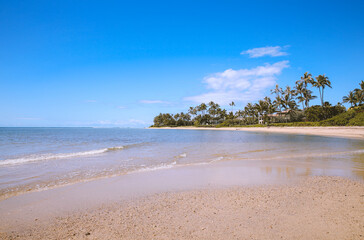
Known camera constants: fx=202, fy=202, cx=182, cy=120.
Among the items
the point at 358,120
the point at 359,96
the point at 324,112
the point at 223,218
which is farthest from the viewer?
the point at 359,96

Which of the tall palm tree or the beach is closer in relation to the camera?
the beach

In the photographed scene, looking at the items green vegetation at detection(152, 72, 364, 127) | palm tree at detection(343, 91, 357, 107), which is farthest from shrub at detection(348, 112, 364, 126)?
palm tree at detection(343, 91, 357, 107)

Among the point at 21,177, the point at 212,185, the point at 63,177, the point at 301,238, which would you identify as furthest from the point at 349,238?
the point at 21,177

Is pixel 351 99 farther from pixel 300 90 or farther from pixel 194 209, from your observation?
pixel 194 209

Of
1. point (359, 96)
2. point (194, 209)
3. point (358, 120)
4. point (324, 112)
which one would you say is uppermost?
point (359, 96)

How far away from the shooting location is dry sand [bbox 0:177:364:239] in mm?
3830

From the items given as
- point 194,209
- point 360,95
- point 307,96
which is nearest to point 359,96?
point 360,95

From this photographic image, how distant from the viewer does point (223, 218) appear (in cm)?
443

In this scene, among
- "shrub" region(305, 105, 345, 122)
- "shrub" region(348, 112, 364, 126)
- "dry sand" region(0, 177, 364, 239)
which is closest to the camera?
"dry sand" region(0, 177, 364, 239)

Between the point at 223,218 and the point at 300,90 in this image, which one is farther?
the point at 300,90

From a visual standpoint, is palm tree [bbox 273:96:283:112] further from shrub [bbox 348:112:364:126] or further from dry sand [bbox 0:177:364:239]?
dry sand [bbox 0:177:364:239]

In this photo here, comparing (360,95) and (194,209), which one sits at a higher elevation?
(360,95)

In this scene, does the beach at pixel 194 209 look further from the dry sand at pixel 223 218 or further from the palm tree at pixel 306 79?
the palm tree at pixel 306 79

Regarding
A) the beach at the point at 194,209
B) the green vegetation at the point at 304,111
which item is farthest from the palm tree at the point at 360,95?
the beach at the point at 194,209
